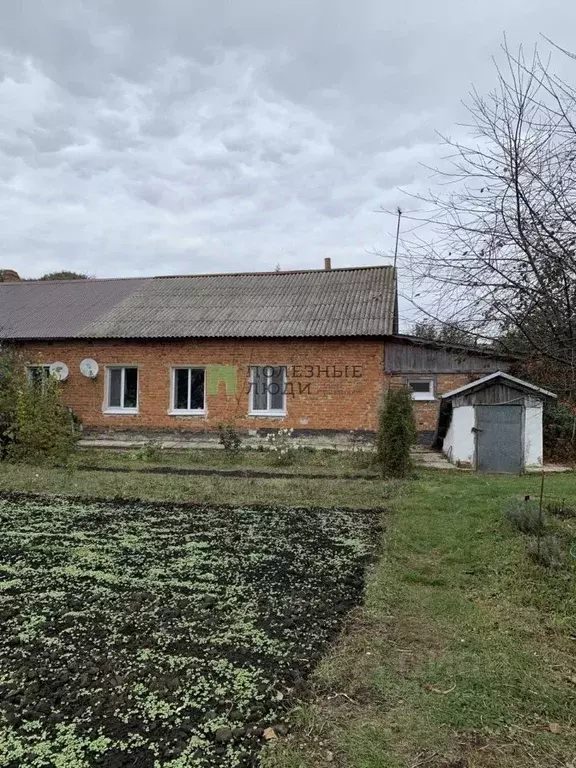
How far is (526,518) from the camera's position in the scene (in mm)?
5469

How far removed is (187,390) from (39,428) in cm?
536

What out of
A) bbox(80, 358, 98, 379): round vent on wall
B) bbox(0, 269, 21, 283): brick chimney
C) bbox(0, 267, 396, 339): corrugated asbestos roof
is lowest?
bbox(80, 358, 98, 379): round vent on wall

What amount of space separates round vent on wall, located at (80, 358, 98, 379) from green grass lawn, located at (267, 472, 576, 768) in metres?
12.5

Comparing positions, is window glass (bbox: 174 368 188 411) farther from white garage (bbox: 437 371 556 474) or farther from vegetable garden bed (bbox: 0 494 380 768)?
vegetable garden bed (bbox: 0 494 380 768)

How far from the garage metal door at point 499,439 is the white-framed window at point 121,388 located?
9626mm

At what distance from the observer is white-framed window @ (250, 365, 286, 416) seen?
48.1 ft

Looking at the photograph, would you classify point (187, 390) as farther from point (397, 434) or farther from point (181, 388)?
point (397, 434)

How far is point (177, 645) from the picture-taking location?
3035mm

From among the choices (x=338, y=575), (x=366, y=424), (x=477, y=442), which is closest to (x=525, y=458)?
(x=477, y=442)

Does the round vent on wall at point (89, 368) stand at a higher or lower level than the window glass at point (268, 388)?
higher

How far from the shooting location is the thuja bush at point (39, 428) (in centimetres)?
1042

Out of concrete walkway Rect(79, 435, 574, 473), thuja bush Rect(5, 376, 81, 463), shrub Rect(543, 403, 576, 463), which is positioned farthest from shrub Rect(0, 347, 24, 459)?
shrub Rect(543, 403, 576, 463)

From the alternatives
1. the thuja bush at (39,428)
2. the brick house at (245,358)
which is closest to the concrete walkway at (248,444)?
the brick house at (245,358)

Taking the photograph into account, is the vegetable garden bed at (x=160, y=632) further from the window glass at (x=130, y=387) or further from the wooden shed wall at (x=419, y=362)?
the window glass at (x=130, y=387)
